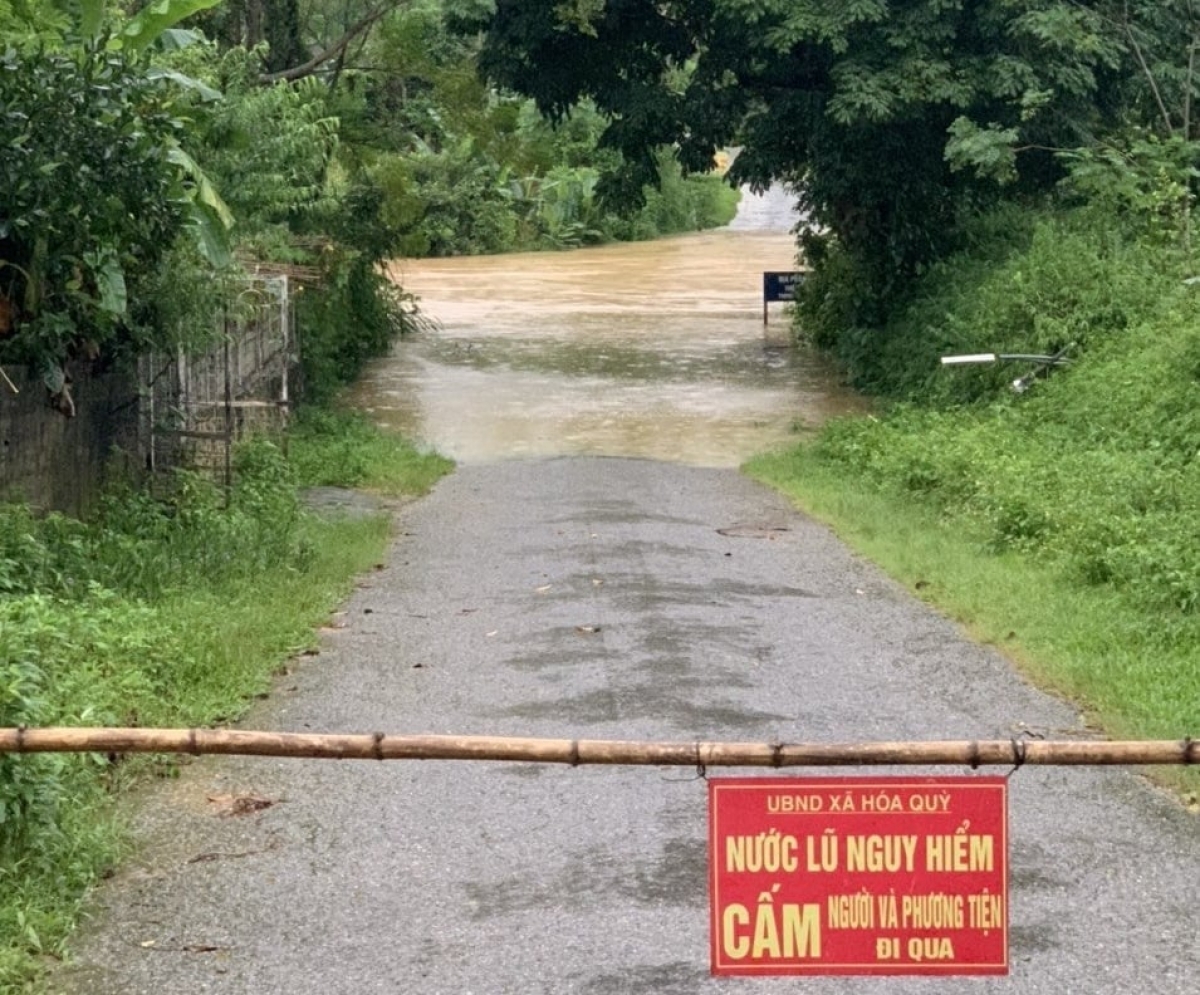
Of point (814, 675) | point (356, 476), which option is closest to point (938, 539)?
point (814, 675)

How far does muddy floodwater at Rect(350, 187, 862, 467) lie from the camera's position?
808 inches

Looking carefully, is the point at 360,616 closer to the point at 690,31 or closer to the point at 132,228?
the point at 132,228

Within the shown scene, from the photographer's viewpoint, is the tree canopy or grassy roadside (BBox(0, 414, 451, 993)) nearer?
grassy roadside (BBox(0, 414, 451, 993))

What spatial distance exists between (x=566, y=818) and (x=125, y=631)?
288 centimetres

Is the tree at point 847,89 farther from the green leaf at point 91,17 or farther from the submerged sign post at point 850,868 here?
the submerged sign post at point 850,868

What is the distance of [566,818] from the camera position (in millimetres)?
7047

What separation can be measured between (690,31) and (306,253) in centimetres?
642

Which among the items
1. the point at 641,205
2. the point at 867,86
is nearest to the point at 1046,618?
the point at 867,86

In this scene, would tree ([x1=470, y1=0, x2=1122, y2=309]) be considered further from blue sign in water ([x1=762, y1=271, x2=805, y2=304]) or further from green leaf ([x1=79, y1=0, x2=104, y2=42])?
green leaf ([x1=79, y1=0, x2=104, y2=42])

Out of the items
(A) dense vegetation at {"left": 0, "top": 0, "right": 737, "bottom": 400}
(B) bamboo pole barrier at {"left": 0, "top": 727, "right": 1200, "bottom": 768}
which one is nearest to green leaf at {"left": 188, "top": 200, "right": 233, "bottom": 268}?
(A) dense vegetation at {"left": 0, "top": 0, "right": 737, "bottom": 400}

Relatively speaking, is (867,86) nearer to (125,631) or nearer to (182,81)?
(182,81)

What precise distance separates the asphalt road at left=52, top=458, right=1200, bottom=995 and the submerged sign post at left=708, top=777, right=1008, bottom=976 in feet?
4.89

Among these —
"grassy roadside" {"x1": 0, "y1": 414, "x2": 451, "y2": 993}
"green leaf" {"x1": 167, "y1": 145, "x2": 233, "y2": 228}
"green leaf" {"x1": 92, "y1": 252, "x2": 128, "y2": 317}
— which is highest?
"green leaf" {"x1": 167, "y1": 145, "x2": 233, "y2": 228}

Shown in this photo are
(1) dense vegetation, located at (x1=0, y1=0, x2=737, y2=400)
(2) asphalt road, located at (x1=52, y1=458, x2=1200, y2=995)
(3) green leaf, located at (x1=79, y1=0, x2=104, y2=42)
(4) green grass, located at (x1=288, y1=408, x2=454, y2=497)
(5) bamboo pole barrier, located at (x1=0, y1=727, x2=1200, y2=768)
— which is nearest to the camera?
(5) bamboo pole barrier, located at (x1=0, y1=727, x2=1200, y2=768)
